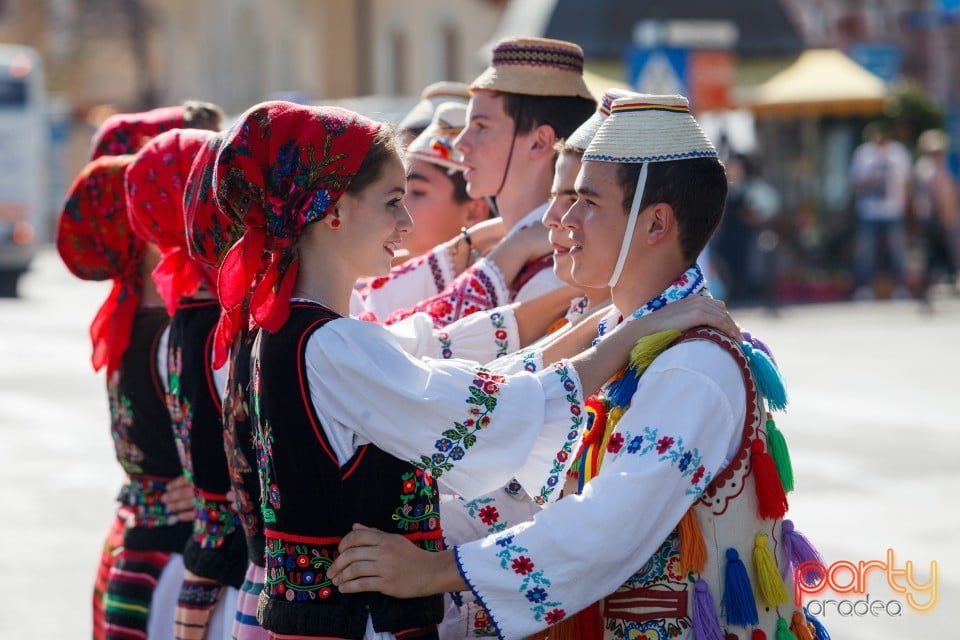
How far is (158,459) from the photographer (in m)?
4.34

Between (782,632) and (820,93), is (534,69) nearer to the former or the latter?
(782,632)

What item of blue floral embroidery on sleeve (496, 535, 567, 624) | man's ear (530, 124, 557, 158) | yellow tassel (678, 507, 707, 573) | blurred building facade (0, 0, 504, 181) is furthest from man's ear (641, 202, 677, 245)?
blurred building facade (0, 0, 504, 181)

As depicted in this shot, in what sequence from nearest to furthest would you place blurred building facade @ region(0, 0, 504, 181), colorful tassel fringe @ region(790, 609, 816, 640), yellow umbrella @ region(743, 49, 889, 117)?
colorful tassel fringe @ region(790, 609, 816, 640) < yellow umbrella @ region(743, 49, 889, 117) < blurred building facade @ region(0, 0, 504, 181)

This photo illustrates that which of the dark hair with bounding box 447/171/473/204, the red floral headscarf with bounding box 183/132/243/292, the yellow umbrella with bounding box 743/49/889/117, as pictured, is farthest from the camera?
the yellow umbrella with bounding box 743/49/889/117

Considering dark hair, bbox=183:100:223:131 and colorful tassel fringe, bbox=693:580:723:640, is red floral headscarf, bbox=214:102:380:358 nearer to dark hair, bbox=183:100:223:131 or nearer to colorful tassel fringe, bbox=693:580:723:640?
colorful tassel fringe, bbox=693:580:723:640

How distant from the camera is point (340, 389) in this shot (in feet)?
9.95

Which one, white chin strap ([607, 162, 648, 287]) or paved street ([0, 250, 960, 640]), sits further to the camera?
paved street ([0, 250, 960, 640])

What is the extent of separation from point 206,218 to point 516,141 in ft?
3.62

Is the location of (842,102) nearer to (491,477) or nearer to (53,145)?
(491,477)

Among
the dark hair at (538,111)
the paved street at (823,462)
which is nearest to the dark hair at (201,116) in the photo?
the dark hair at (538,111)

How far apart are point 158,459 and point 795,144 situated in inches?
824

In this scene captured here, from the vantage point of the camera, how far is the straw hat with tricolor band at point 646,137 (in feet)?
10.5

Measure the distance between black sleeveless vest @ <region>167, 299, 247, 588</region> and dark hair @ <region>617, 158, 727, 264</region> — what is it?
1.16 metres

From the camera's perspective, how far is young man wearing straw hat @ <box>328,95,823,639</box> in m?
3.04
